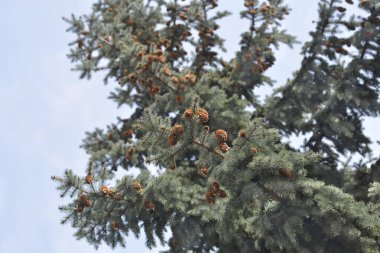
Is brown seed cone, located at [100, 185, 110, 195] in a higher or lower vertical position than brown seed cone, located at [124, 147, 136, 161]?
lower

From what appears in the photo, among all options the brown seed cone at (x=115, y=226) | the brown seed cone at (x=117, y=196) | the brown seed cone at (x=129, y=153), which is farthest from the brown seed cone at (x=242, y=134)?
the brown seed cone at (x=129, y=153)

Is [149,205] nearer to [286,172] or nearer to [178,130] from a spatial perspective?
[178,130]

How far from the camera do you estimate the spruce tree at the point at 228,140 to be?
5902 mm

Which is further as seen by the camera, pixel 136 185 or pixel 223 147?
pixel 136 185

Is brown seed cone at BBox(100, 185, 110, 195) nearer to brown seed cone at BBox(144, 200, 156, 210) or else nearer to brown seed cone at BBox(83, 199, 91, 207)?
brown seed cone at BBox(83, 199, 91, 207)

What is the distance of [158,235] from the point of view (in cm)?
768

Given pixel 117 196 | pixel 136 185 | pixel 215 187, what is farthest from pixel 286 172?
pixel 117 196

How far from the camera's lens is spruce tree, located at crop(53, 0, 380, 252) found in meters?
5.90

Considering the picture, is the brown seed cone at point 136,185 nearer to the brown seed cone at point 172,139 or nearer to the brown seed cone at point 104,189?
the brown seed cone at point 104,189

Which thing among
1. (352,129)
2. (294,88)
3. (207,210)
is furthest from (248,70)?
(207,210)

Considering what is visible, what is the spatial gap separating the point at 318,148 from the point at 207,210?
17.3 ft

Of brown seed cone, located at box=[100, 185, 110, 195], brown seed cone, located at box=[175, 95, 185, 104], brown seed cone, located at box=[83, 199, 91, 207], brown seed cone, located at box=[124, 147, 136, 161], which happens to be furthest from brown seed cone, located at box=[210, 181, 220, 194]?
brown seed cone, located at box=[124, 147, 136, 161]

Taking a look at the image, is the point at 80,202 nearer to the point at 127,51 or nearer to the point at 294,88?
the point at 127,51

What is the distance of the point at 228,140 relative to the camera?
11055 millimetres
